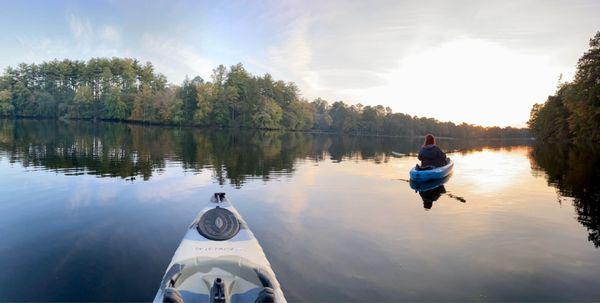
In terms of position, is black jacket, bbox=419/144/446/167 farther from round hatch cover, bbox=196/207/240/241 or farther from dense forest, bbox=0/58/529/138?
dense forest, bbox=0/58/529/138

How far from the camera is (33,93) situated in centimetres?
9844

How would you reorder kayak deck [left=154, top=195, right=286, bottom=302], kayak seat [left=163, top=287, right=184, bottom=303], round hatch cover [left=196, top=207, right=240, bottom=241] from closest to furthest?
kayak seat [left=163, top=287, right=184, bottom=303] → kayak deck [left=154, top=195, right=286, bottom=302] → round hatch cover [left=196, top=207, right=240, bottom=241]

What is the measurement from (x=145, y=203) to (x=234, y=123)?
80469 millimetres

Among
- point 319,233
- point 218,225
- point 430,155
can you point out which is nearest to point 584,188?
point 430,155

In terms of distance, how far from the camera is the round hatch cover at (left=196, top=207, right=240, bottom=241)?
672cm

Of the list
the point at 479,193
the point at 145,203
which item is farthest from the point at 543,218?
the point at 145,203

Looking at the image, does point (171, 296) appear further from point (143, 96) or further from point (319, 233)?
point (143, 96)

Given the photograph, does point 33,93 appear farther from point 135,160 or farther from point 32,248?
point 32,248

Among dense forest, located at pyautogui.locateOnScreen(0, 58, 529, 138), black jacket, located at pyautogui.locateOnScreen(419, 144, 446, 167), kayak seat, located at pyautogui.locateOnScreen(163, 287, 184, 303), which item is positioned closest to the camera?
kayak seat, located at pyautogui.locateOnScreen(163, 287, 184, 303)

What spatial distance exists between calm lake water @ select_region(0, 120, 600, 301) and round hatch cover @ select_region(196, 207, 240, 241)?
4.17 feet

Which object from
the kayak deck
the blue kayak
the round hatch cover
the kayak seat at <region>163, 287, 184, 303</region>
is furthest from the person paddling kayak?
the kayak seat at <region>163, 287, 184, 303</region>

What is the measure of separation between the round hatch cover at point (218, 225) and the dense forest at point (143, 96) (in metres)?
83.2

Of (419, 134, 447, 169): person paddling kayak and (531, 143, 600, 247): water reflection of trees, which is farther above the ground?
(419, 134, 447, 169): person paddling kayak

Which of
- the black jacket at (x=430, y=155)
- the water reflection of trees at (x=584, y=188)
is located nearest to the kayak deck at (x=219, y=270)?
the water reflection of trees at (x=584, y=188)
